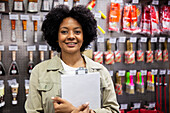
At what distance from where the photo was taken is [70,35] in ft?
4.42

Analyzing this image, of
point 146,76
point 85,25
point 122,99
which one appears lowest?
point 122,99

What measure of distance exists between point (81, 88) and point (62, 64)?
15.4 inches

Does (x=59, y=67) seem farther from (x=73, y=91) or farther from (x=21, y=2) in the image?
(x=21, y=2)

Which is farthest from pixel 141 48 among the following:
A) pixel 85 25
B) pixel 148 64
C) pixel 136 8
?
pixel 85 25

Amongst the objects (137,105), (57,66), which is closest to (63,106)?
(57,66)

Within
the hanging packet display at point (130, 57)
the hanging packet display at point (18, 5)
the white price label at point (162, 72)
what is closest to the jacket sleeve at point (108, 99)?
the hanging packet display at point (130, 57)

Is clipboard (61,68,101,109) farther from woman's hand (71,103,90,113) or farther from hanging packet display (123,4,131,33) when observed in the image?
hanging packet display (123,4,131,33)

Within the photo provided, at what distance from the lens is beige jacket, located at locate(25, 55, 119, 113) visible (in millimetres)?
1325

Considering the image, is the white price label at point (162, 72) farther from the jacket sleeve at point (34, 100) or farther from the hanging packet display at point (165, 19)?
the jacket sleeve at point (34, 100)

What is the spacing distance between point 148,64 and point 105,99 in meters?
2.35

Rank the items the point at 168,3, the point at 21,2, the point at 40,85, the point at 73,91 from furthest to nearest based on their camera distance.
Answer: the point at 168,3
the point at 21,2
the point at 40,85
the point at 73,91

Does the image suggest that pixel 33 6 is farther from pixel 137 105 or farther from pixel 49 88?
pixel 137 105

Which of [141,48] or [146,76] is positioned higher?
[141,48]

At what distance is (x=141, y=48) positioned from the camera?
348 cm
